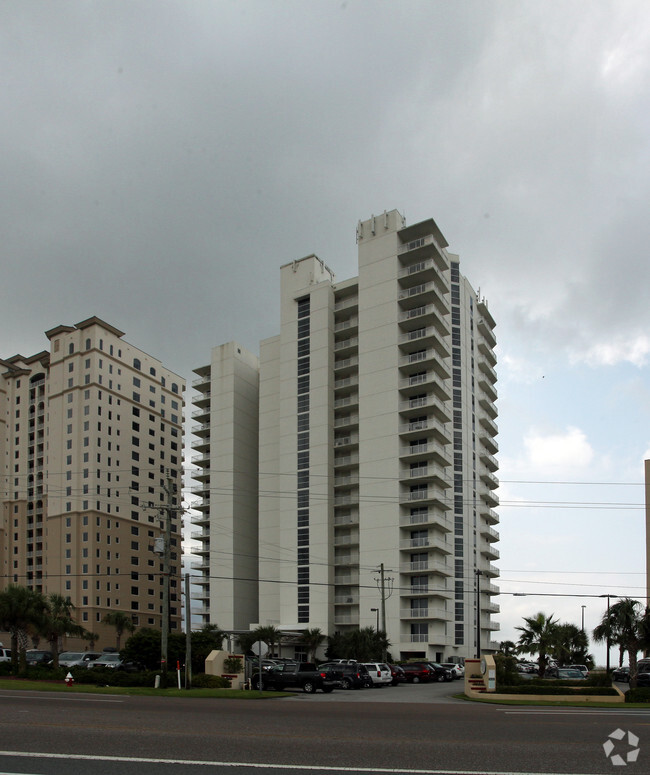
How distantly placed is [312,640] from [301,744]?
67574 mm

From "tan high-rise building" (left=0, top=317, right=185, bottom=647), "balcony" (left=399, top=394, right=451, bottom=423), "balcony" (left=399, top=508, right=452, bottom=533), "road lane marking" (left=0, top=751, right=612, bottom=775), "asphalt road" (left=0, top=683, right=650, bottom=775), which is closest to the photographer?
"road lane marking" (left=0, top=751, right=612, bottom=775)

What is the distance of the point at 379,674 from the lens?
52094mm

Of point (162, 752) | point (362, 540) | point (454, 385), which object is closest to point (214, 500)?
point (362, 540)

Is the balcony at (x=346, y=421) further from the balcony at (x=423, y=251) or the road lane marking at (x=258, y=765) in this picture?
the road lane marking at (x=258, y=765)

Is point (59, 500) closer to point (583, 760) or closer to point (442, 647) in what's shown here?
point (442, 647)

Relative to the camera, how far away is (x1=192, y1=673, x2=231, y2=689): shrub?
4019cm

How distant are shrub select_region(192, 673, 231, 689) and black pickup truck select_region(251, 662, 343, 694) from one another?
149cm

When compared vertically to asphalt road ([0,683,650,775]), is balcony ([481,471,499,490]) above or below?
above

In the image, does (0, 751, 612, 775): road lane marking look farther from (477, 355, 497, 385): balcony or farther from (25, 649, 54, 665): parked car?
(477, 355, 497, 385): balcony

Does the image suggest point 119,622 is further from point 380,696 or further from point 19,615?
point 380,696

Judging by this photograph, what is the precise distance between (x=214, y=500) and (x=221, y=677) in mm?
59607

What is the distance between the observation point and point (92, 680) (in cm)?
4475

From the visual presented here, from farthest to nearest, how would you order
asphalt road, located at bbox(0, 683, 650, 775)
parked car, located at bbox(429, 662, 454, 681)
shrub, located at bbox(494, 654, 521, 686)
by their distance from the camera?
1. parked car, located at bbox(429, 662, 454, 681)
2. shrub, located at bbox(494, 654, 521, 686)
3. asphalt road, located at bbox(0, 683, 650, 775)

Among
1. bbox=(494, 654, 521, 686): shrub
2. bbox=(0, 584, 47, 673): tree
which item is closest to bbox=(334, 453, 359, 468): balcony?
bbox=(0, 584, 47, 673): tree
